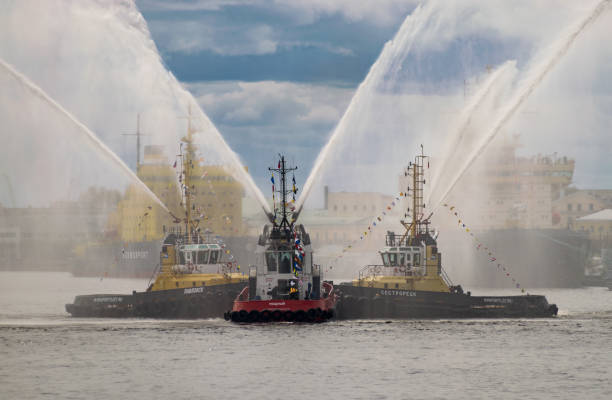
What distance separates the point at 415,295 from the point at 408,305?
71 centimetres

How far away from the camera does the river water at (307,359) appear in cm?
3675

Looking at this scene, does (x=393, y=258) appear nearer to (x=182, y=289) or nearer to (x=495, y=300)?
(x=495, y=300)

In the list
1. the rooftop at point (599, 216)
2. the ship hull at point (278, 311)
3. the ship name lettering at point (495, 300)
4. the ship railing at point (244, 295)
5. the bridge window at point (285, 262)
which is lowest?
the ship hull at point (278, 311)

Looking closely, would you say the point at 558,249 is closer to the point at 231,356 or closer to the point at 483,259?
the point at 483,259

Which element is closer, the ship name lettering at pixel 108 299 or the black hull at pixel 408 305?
the black hull at pixel 408 305

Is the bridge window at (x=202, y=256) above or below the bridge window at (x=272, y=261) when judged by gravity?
above

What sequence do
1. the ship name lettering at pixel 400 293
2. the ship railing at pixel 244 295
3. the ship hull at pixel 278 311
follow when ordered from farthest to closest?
the ship name lettering at pixel 400 293, the ship railing at pixel 244 295, the ship hull at pixel 278 311

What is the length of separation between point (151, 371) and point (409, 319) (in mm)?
19693

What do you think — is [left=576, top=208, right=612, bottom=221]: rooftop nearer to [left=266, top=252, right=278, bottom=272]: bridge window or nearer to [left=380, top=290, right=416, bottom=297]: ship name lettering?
[left=380, top=290, right=416, bottom=297]: ship name lettering

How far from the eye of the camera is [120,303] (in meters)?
59.5

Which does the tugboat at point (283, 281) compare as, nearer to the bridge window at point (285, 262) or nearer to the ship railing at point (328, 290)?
the bridge window at point (285, 262)

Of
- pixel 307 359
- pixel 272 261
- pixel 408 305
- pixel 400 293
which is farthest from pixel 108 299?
pixel 307 359

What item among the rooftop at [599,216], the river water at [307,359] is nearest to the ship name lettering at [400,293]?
the river water at [307,359]

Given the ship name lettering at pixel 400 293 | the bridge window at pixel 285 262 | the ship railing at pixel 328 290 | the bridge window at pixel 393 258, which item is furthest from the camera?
the ship railing at pixel 328 290
